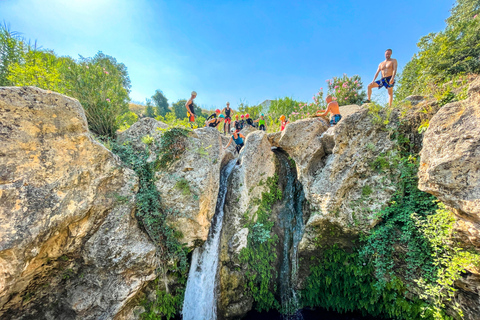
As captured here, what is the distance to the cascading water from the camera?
19.9ft

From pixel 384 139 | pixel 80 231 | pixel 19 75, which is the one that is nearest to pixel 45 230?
pixel 80 231

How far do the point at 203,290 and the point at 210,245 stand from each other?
1489 millimetres

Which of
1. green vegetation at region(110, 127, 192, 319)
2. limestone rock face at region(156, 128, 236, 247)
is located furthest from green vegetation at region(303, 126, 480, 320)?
green vegetation at region(110, 127, 192, 319)

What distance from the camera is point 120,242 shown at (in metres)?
5.11

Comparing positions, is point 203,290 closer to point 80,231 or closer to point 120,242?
point 120,242

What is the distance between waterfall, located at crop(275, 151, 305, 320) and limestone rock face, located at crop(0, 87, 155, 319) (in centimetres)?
530

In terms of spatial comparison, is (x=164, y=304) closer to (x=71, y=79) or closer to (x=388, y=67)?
(x=71, y=79)

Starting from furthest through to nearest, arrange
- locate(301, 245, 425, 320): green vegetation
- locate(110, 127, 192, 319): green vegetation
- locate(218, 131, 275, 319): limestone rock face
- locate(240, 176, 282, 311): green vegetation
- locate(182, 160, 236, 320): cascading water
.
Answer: locate(240, 176, 282, 311): green vegetation
locate(218, 131, 275, 319): limestone rock face
locate(182, 160, 236, 320): cascading water
locate(110, 127, 192, 319): green vegetation
locate(301, 245, 425, 320): green vegetation

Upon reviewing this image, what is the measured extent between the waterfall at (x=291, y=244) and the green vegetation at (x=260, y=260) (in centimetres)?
42

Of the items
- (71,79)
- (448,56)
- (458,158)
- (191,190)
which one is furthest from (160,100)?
(458,158)

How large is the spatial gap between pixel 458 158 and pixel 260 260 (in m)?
6.72

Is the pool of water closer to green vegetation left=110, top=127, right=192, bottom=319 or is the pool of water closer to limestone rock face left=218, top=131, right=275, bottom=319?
limestone rock face left=218, top=131, right=275, bottom=319

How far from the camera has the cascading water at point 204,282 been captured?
6.06 meters

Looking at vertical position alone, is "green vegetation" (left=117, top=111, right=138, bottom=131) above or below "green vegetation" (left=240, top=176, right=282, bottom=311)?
above
